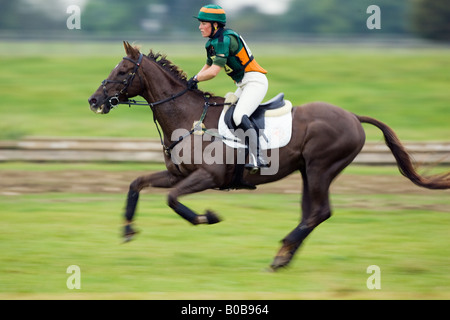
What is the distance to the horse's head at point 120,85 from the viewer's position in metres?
7.22

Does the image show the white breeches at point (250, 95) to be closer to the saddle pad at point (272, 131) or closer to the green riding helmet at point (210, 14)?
the saddle pad at point (272, 131)

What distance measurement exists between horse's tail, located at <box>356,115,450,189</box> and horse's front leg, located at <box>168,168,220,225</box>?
1.87m

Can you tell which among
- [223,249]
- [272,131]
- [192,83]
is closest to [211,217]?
[223,249]

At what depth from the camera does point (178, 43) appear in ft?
96.8

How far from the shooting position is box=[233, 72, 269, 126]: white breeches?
7133mm

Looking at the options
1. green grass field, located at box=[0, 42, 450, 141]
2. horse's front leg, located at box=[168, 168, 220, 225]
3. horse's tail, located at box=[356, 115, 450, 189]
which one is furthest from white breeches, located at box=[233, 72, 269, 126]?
green grass field, located at box=[0, 42, 450, 141]

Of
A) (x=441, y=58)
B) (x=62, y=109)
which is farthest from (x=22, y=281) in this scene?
(x=441, y=58)

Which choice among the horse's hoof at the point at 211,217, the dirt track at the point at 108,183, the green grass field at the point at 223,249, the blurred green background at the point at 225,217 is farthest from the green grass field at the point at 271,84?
the horse's hoof at the point at 211,217

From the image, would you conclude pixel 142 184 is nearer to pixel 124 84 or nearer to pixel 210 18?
pixel 124 84

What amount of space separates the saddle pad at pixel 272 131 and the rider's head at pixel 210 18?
88 centimetres

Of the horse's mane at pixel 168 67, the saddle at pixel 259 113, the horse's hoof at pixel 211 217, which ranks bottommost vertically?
the horse's hoof at pixel 211 217

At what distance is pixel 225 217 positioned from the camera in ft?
32.0

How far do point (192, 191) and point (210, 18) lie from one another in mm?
1734

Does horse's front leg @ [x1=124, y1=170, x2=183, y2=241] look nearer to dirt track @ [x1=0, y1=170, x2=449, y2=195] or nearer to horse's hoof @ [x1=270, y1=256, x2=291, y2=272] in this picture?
horse's hoof @ [x1=270, y1=256, x2=291, y2=272]
